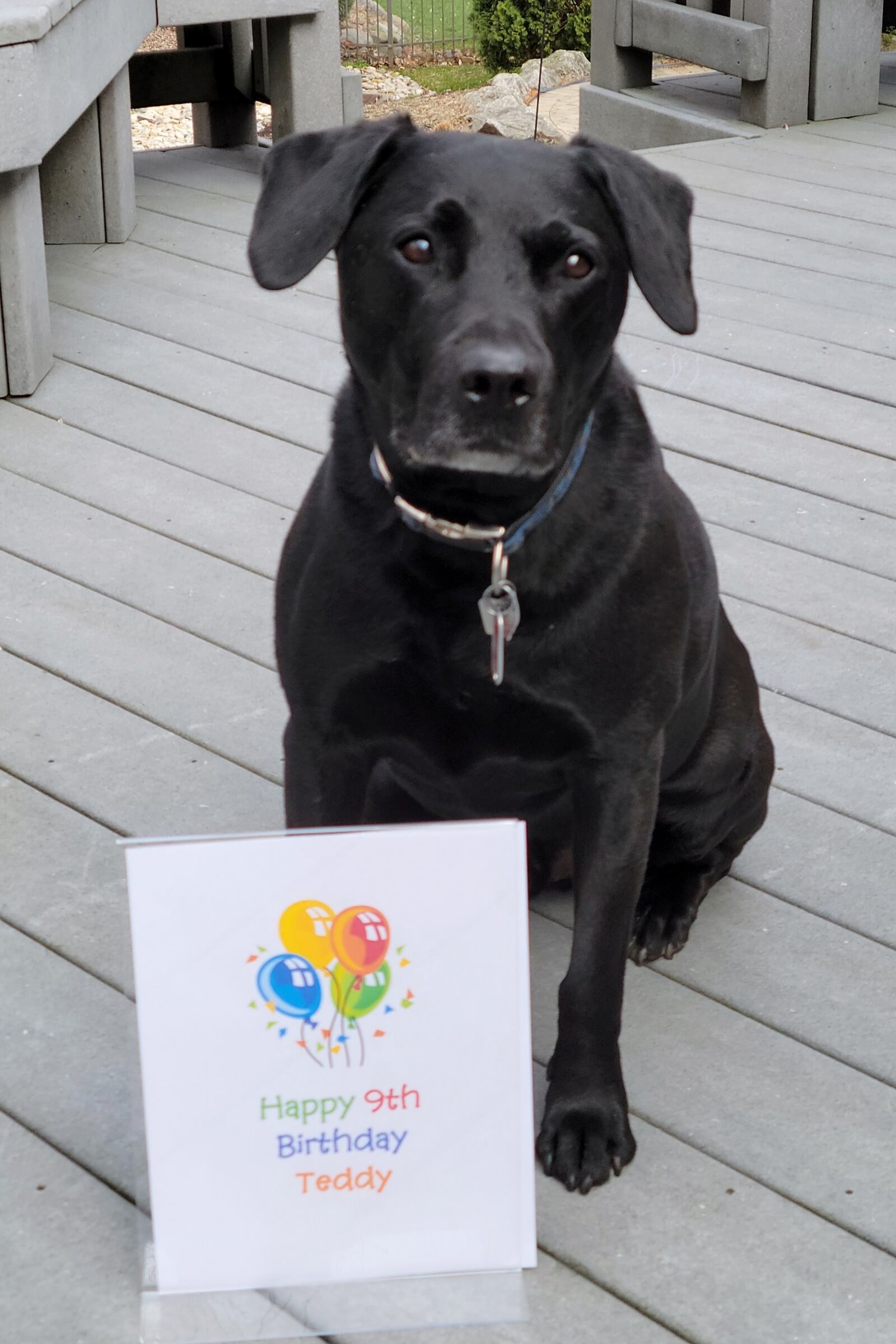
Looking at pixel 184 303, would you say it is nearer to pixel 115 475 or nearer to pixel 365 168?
pixel 115 475

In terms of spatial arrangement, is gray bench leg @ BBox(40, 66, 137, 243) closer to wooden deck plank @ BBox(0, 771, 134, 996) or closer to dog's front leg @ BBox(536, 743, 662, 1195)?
wooden deck plank @ BBox(0, 771, 134, 996)

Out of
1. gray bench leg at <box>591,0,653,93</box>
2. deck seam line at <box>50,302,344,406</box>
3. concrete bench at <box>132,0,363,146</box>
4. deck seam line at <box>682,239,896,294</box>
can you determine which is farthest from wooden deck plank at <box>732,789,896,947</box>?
gray bench leg at <box>591,0,653,93</box>

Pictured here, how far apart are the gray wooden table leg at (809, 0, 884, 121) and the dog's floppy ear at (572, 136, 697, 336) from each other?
4.00 metres

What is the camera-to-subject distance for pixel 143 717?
7.88ft

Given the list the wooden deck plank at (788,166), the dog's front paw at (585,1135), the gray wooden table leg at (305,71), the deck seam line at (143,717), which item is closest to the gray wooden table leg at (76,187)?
Result: the wooden deck plank at (788,166)

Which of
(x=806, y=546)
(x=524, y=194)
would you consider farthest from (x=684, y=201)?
(x=806, y=546)

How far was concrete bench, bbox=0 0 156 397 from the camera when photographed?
10.5 ft

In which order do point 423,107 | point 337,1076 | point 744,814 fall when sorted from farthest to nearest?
point 423,107, point 744,814, point 337,1076

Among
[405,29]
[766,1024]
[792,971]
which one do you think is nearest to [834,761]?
[792,971]

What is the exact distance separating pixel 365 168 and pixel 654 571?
18.9 inches

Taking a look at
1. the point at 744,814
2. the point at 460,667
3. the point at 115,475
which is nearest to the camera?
the point at 460,667

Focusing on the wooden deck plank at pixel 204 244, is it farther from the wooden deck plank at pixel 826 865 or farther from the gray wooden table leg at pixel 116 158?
the wooden deck plank at pixel 826 865

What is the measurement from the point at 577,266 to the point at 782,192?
3.46 meters

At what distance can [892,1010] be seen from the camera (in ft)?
6.15
